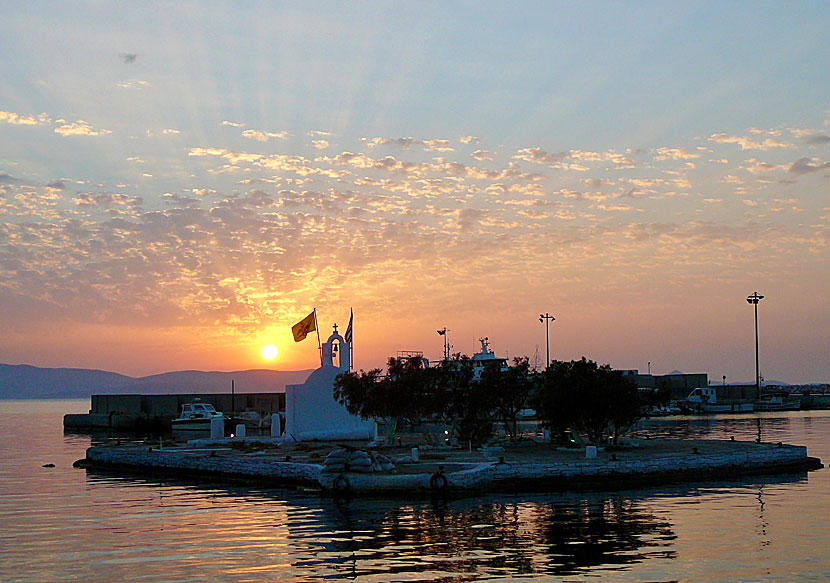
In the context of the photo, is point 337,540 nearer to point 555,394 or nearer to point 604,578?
point 604,578

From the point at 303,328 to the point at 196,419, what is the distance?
4152cm

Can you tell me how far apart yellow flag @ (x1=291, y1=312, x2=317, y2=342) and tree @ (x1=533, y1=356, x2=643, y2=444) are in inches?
636

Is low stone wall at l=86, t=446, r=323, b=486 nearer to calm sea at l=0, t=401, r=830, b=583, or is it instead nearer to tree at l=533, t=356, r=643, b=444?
calm sea at l=0, t=401, r=830, b=583

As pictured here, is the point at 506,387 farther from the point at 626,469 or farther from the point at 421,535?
the point at 421,535

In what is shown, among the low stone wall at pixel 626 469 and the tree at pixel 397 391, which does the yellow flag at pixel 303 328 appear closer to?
the tree at pixel 397 391

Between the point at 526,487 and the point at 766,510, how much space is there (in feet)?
32.6

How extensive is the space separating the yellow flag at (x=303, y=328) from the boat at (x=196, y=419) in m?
38.0

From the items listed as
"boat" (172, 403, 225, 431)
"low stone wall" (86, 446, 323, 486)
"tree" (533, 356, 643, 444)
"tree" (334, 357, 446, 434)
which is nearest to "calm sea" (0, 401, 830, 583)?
"low stone wall" (86, 446, 323, 486)

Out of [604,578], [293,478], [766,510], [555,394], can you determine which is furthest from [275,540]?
[555,394]

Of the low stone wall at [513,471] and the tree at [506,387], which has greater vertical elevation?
the tree at [506,387]

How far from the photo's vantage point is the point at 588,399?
4825cm

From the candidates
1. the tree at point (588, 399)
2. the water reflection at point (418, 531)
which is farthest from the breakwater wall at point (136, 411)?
the water reflection at point (418, 531)

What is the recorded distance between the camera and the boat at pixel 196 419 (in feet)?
312

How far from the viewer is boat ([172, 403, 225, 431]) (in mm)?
95062
